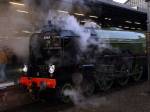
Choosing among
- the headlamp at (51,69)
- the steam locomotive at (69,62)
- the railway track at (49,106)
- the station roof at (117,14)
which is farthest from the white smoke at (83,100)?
the station roof at (117,14)

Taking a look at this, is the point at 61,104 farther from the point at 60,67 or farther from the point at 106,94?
the point at 106,94

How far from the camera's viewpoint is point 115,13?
1593 centimetres

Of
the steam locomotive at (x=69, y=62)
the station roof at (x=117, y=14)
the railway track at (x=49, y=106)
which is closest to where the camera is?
the railway track at (x=49, y=106)

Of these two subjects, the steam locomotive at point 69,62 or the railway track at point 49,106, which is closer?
the railway track at point 49,106

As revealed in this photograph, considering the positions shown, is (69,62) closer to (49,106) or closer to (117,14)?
(49,106)

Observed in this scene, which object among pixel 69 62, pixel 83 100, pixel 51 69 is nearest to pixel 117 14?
pixel 83 100

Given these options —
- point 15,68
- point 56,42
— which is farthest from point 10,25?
point 56,42

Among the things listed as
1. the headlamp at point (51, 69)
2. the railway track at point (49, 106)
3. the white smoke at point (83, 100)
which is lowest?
the railway track at point (49, 106)

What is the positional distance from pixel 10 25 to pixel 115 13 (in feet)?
20.2

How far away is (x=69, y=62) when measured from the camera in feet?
31.0

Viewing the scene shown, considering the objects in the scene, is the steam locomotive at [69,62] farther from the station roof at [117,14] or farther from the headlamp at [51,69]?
the station roof at [117,14]

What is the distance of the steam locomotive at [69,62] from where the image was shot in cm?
920

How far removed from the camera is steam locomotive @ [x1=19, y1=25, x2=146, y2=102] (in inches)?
362

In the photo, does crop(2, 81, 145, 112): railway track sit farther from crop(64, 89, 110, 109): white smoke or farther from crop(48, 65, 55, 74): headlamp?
crop(48, 65, 55, 74): headlamp
